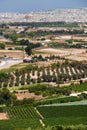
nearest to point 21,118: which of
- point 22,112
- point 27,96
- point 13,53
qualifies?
point 22,112

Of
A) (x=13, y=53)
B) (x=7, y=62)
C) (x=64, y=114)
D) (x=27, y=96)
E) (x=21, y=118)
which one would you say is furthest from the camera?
(x=13, y=53)

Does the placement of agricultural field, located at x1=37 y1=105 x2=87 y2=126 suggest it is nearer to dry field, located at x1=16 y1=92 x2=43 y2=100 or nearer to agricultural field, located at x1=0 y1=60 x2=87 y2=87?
dry field, located at x1=16 y1=92 x2=43 y2=100

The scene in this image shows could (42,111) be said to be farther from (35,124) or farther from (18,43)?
(18,43)

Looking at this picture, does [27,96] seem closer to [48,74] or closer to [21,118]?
[21,118]

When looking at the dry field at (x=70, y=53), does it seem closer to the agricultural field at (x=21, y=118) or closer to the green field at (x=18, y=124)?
the agricultural field at (x=21, y=118)

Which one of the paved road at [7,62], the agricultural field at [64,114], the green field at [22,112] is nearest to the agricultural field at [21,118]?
the green field at [22,112]

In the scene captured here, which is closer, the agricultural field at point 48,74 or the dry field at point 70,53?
the agricultural field at point 48,74

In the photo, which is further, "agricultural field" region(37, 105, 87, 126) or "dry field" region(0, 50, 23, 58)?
"dry field" region(0, 50, 23, 58)

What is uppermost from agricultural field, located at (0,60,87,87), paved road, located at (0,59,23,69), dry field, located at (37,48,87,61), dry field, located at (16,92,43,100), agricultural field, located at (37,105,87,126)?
agricultural field, located at (37,105,87,126)

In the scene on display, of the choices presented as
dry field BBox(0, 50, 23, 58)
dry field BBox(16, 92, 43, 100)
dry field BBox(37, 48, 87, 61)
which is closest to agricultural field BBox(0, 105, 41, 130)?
dry field BBox(16, 92, 43, 100)

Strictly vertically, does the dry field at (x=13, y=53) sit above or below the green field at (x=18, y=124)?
below

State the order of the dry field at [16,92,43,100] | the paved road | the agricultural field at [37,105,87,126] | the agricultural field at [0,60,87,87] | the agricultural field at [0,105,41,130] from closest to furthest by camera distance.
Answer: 1. the agricultural field at [0,105,41,130]
2. the agricultural field at [37,105,87,126]
3. the dry field at [16,92,43,100]
4. the agricultural field at [0,60,87,87]
5. the paved road

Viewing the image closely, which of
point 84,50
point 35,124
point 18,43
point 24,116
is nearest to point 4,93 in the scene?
point 24,116
